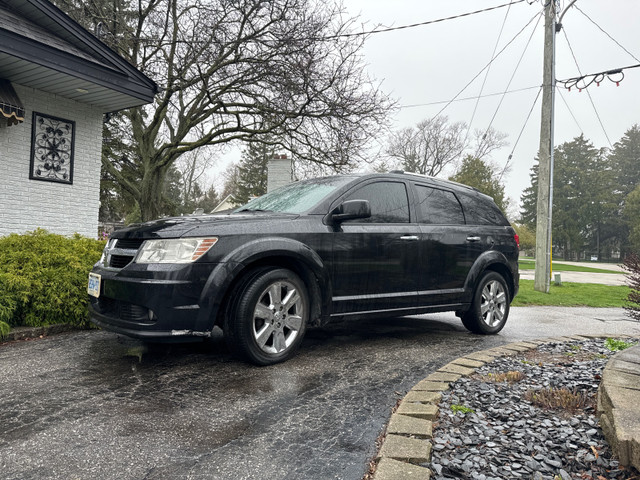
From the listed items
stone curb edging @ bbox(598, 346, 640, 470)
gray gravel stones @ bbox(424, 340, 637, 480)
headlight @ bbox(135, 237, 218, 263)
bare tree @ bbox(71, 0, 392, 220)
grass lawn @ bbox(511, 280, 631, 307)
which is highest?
bare tree @ bbox(71, 0, 392, 220)

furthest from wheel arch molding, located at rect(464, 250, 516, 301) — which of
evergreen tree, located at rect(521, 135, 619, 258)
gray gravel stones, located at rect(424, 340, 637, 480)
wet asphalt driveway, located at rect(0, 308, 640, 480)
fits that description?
evergreen tree, located at rect(521, 135, 619, 258)

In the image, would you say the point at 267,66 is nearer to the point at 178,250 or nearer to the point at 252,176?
the point at 178,250

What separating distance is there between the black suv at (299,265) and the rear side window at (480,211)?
3 centimetres

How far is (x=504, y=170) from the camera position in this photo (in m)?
41.9

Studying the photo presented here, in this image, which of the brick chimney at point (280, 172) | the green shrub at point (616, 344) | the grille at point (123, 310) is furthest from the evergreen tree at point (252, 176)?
the grille at point (123, 310)

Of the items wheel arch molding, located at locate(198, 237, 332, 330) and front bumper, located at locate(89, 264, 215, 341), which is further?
wheel arch molding, located at locate(198, 237, 332, 330)

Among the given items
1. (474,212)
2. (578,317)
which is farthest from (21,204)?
(578,317)

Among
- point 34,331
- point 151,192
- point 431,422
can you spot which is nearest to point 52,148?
point 34,331

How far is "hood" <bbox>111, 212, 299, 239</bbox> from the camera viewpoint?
11.3 ft

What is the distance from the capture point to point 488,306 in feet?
18.1

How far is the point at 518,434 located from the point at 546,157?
37.6 feet

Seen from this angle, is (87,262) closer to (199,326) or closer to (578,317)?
(199,326)

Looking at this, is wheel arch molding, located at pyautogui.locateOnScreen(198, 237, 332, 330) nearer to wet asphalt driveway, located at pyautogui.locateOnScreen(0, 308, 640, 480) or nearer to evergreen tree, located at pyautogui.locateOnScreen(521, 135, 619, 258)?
wet asphalt driveway, located at pyautogui.locateOnScreen(0, 308, 640, 480)

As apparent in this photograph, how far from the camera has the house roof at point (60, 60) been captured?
6.49 metres
